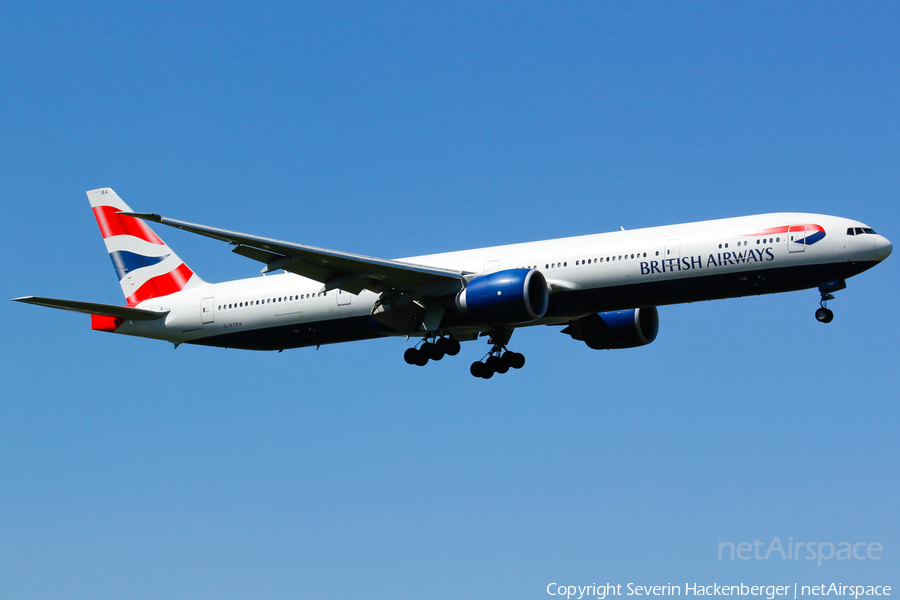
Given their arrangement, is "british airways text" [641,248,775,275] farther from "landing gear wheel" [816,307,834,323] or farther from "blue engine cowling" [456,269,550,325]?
"blue engine cowling" [456,269,550,325]

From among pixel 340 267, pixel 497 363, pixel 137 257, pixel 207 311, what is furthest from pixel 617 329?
pixel 137 257

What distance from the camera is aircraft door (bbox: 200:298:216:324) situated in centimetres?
3581

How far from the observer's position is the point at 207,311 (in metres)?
35.9

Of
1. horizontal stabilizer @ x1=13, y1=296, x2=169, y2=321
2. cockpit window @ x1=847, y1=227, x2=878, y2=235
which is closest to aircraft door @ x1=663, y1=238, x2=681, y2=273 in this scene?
cockpit window @ x1=847, y1=227, x2=878, y2=235

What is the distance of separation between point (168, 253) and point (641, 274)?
1917 cm

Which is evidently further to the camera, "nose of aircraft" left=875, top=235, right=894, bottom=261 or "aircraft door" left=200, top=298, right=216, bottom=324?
"aircraft door" left=200, top=298, right=216, bottom=324

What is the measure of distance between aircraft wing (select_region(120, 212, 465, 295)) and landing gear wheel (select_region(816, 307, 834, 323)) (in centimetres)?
1057

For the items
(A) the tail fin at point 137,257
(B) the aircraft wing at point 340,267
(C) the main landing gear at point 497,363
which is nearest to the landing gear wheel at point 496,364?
(C) the main landing gear at point 497,363

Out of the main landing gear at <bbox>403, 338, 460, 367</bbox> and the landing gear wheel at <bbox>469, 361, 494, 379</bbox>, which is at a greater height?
the landing gear wheel at <bbox>469, 361, 494, 379</bbox>

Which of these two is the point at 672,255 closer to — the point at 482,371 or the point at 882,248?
the point at 882,248

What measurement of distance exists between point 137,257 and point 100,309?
492 centimetres

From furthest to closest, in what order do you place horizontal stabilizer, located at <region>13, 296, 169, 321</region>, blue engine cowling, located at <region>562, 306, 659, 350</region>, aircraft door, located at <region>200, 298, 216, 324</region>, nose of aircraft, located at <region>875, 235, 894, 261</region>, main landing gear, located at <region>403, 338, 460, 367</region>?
aircraft door, located at <region>200, 298, 216, 324</region>
blue engine cowling, located at <region>562, 306, 659, 350</region>
main landing gear, located at <region>403, 338, 460, 367</region>
horizontal stabilizer, located at <region>13, 296, 169, 321</region>
nose of aircraft, located at <region>875, 235, 894, 261</region>

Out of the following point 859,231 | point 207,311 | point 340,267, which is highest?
point 859,231

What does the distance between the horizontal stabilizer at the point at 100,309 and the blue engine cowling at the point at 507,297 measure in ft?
42.8
